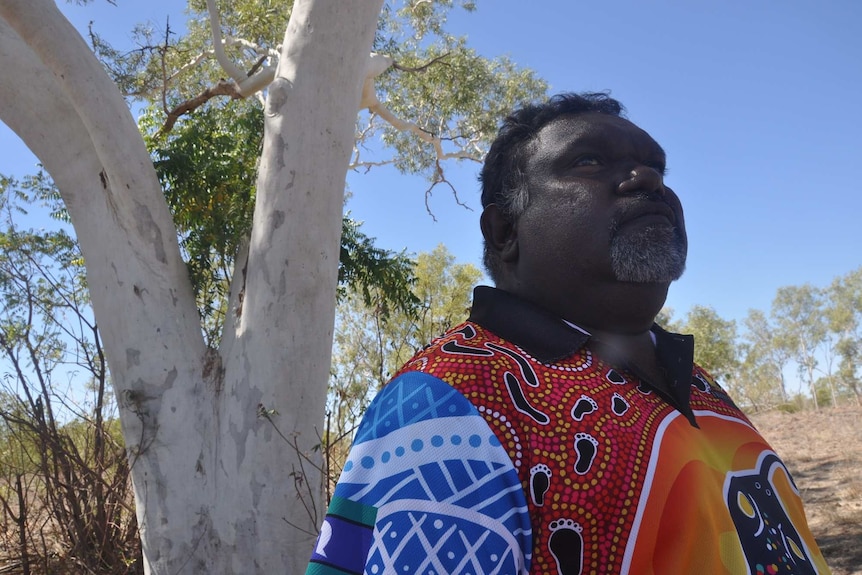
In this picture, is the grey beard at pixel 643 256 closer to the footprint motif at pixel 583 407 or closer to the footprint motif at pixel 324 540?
the footprint motif at pixel 583 407

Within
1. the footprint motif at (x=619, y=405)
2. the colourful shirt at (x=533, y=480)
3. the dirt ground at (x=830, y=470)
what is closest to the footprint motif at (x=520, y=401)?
the colourful shirt at (x=533, y=480)

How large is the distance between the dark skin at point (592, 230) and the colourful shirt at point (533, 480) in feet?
0.37

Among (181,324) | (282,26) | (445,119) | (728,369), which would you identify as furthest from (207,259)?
(728,369)

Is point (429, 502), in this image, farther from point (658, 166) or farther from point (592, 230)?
point (658, 166)

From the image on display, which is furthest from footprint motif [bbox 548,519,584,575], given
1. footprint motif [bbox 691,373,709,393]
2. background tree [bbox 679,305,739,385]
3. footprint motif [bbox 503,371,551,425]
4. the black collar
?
background tree [bbox 679,305,739,385]

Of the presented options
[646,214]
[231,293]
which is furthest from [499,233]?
[231,293]

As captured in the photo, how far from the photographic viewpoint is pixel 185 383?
308cm

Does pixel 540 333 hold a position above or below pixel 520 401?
above

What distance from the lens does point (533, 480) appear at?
1.01m

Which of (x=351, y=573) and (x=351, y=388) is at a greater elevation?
(x=351, y=388)

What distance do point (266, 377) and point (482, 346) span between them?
2007 mm

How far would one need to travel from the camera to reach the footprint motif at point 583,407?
109 centimetres

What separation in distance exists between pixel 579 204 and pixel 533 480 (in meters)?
0.60

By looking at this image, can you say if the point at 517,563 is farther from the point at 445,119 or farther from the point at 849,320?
the point at 849,320
